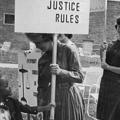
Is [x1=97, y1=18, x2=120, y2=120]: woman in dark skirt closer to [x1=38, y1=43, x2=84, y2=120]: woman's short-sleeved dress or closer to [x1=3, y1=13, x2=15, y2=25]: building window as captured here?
[x1=38, y1=43, x2=84, y2=120]: woman's short-sleeved dress

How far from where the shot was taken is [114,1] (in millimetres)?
5461

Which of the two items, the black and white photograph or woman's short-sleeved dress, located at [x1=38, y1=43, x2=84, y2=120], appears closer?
the black and white photograph

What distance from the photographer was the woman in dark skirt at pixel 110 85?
3.97m

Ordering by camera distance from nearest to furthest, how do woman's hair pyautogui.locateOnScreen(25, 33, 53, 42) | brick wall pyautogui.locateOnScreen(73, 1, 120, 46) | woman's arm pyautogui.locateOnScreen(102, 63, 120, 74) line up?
woman's hair pyautogui.locateOnScreen(25, 33, 53, 42) < woman's arm pyautogui.locateOnScreen(102, 63, 120, 74) < brick wall pyautogui.locateOnScreen(73, 1, 120, 46)

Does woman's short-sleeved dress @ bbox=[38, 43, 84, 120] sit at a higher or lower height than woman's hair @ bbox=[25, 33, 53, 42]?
lower

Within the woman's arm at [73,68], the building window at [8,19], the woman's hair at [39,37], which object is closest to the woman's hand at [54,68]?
the woman's arm at [73,68]

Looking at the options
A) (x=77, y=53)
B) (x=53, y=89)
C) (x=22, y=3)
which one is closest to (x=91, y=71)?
(x=77, y=53)

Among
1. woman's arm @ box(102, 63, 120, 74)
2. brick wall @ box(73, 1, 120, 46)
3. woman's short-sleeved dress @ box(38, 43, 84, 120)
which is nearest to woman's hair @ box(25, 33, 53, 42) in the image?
woman's short-sleeved dress @ box(38, 43, 84, 120)

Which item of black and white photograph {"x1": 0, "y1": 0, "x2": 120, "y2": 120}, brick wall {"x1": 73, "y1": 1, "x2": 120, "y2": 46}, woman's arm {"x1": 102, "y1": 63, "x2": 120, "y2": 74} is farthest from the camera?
brick wall {"x1": 73, "y1": 1, "x2": 120, "y2": 46}

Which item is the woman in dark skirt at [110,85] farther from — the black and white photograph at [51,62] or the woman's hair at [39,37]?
the woman's hair at [39,37]

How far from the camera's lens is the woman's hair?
383 centimetres

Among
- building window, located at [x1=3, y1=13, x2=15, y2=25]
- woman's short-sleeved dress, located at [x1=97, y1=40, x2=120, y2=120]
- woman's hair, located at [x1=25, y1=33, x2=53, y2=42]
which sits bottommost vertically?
woman's short-sleeved dress, located at [x1=97, y1=40, x2=120, y2=120]

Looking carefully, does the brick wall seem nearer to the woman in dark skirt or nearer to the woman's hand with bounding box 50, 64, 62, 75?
the woman in dark skirt

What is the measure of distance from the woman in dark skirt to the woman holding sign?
0.27 metres
